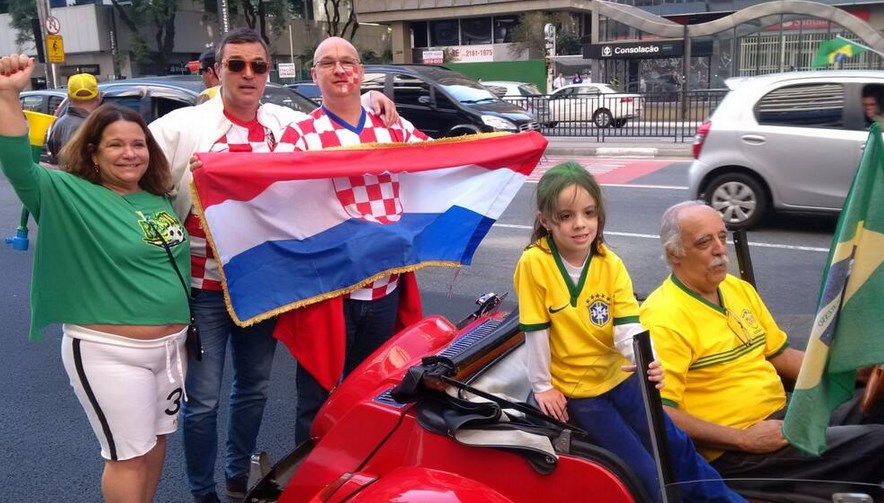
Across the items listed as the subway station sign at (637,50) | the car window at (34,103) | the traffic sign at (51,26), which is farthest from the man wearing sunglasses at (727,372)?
the subway station sign at (637,50)

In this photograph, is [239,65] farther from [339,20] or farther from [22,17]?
[339,20]

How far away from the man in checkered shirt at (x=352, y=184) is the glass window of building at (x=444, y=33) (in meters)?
51.1

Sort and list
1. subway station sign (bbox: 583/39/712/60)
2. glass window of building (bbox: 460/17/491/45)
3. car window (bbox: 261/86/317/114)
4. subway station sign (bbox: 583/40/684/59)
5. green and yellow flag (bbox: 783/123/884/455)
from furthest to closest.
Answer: glass window of building (bbox: 460/17/491/45) → subway station sign (bbox: 583/40/684/59) → subway station sign (bbox: 583/39/712/60) → car window (bbox: 261/86/317/114) → green and yellow flag (bbox: 783/123/884/455)

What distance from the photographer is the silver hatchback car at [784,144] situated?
27.4 feet

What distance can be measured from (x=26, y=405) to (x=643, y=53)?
Result: 26.1 metres

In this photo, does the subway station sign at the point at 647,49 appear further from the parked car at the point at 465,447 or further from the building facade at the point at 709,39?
the parked car at the point at 465,447

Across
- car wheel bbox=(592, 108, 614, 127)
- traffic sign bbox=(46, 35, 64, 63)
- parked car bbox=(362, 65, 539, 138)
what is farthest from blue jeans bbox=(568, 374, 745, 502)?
traffic sign bbox=(46, 35, 64, 63)

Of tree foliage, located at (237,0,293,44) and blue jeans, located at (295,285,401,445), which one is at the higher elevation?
tree foliage, located at (237,0,293,44)

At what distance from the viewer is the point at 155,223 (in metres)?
2.81

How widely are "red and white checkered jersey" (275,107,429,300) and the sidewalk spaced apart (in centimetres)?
1305

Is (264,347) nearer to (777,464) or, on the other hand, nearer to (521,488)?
(521,488)

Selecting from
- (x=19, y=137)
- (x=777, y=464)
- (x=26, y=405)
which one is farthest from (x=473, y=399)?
(x=26, y=405)

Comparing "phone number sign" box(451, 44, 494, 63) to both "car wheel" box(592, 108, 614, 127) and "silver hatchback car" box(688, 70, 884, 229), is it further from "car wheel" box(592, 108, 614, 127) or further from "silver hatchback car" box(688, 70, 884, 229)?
"silver hatchback car" box(688, 70, 884, 229)

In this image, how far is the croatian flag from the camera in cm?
308
